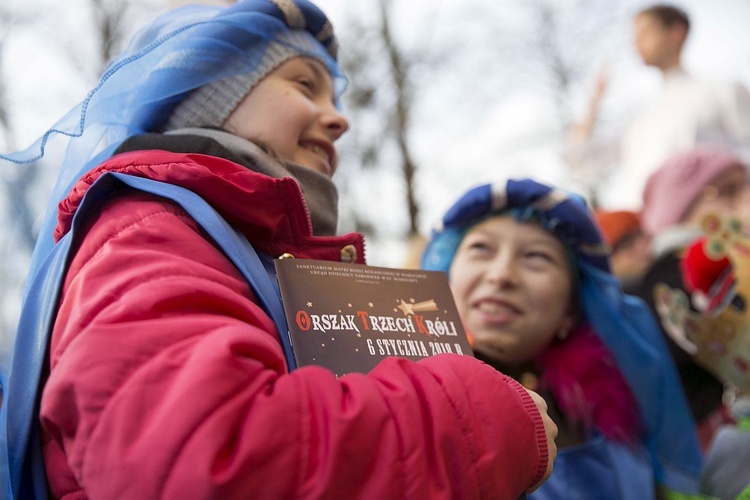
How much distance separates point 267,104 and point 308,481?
914 mm

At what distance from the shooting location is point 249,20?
1623 mm

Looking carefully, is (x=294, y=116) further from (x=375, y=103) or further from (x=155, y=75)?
(x=375, y=103)

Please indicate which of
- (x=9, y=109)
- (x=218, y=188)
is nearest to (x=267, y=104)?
(x=218, y=188)

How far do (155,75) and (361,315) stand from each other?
2.30ft

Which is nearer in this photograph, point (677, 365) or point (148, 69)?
point (148, 69)

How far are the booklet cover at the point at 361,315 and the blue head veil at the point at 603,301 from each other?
975 millimetres

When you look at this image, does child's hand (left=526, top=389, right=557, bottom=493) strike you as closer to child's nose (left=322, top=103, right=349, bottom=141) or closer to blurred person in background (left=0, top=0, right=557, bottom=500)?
blurred person in background (left=0, top=0, right=557, bottom=500)

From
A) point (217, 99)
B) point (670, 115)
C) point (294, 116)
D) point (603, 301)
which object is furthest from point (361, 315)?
point (670, 115)

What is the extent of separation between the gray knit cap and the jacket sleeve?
0.53m

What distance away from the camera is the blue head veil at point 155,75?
1502 mm

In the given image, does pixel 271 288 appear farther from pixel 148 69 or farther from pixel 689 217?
pixel 689 217

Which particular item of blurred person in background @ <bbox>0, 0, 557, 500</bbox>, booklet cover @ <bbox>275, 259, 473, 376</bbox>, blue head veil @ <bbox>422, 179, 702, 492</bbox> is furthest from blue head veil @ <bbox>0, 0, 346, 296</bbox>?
blue head veil @ <bbox>422, 179, 702, 492</bbox>

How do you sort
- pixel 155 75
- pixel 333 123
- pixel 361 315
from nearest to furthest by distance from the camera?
pixel 361 315 < pixel 155 75 < pixel 333 123

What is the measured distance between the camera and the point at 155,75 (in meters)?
1.54
